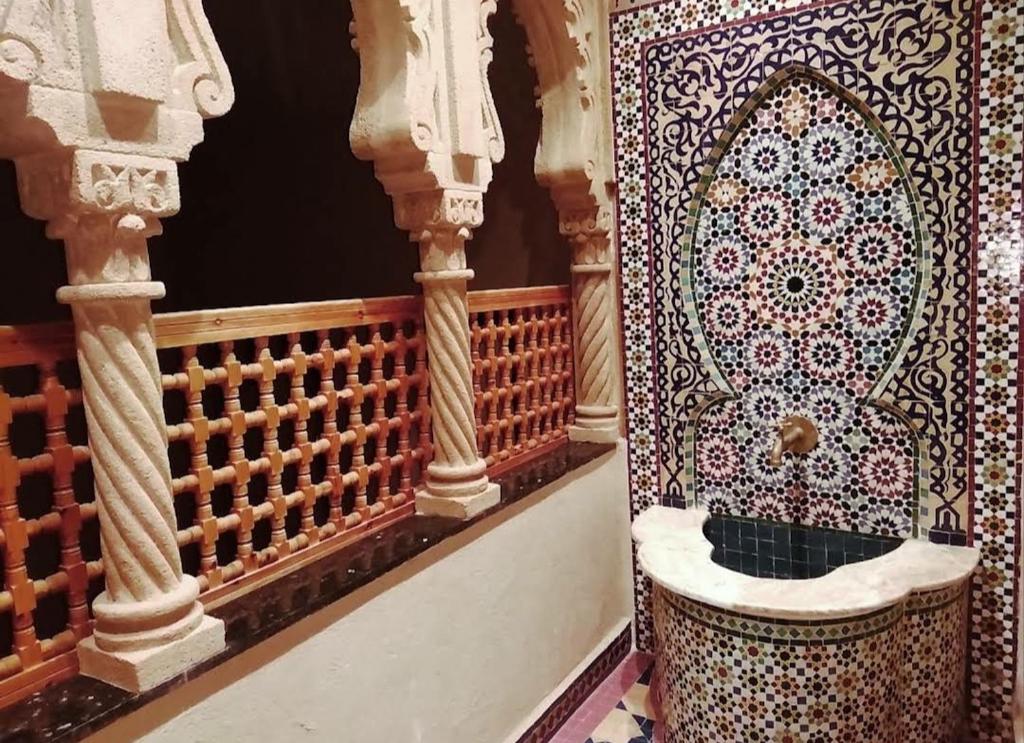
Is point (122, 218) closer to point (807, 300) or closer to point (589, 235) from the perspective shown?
point (589, 235)

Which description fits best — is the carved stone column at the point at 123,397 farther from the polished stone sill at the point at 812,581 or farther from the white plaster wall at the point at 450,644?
the polished stone sill at the point at 812,581

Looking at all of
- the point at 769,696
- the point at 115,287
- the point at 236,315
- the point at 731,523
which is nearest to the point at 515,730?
the point at 769,696

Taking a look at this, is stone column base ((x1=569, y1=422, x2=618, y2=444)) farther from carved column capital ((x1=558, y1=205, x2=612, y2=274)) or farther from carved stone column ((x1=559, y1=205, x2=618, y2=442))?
carved column capital ((x1=558, y1=205, x2=612, y2=274))


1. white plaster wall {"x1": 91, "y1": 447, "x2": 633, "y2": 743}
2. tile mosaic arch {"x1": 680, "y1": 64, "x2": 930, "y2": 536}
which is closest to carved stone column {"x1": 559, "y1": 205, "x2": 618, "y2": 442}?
white plaster wall {"x1": 91, "y1": 447, "x2": 633, "y2": 743}

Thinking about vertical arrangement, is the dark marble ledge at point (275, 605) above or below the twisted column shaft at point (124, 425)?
below

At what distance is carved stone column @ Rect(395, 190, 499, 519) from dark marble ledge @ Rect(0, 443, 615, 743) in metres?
0.09

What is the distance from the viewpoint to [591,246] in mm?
3709

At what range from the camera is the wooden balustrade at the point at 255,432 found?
1.76m

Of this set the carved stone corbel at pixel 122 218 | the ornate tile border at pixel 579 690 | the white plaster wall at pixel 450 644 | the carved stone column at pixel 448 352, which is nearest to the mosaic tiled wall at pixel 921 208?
the white plaster wall at pixel 450 644

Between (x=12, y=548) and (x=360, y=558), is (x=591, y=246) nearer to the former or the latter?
(x=360, y=558)

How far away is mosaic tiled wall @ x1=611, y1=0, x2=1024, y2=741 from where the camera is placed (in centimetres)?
288

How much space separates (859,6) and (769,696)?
2581mm

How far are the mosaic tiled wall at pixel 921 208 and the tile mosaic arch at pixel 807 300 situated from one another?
1cm

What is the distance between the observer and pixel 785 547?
345 centimetres
